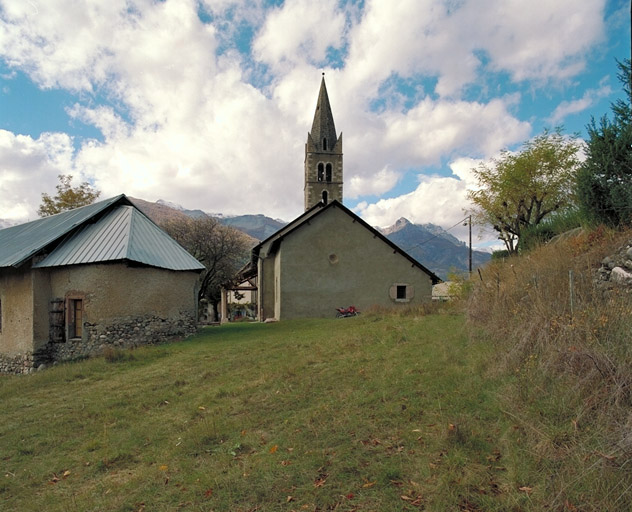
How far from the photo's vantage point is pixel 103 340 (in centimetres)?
1509

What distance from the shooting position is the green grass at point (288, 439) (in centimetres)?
381

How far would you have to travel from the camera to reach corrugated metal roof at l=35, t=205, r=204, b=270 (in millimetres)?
15367

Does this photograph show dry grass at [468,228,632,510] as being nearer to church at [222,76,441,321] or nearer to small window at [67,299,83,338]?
small window at [67,299,83,338]

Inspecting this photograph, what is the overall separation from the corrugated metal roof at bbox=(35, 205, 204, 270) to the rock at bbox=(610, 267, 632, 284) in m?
14.9

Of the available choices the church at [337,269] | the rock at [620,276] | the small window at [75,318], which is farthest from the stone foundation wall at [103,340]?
the rock at [620,276]

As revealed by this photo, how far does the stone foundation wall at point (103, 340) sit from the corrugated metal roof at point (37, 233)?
3.77 m

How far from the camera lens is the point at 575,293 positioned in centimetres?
648

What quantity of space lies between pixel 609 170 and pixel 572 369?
24.1ft

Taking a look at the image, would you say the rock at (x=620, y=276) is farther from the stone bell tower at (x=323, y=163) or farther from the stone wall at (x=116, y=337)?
the stone bell tower at (x=323, y=163)

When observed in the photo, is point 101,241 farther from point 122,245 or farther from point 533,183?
point 533,183

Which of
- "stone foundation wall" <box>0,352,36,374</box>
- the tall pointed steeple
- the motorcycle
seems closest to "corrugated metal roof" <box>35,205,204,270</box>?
"stone foundation wall" <box>0,352,36,374</box>

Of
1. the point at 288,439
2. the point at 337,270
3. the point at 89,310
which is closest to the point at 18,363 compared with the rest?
the point at 89,310

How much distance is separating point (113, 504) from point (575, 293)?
725cm

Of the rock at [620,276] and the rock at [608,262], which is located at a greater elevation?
the rock at [608,262]
